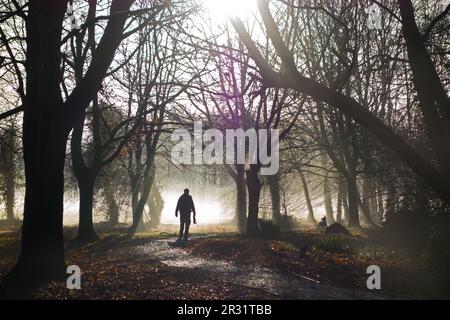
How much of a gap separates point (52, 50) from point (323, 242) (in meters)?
9.82

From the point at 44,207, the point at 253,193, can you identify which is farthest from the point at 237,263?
the point at 253,193

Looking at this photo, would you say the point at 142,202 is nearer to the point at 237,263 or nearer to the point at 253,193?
the point at 253,193

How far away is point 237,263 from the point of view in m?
12.1

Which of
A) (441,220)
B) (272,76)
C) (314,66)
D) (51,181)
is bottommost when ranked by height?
(441,220)

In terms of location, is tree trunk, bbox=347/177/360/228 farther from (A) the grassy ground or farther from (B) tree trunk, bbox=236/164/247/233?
(A) the grassy ground

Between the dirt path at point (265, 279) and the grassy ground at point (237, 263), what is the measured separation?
0.91ft

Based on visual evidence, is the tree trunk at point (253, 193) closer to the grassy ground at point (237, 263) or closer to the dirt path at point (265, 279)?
the grassy ground at point (237, 263)

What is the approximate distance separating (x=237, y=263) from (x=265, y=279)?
2.57 metres

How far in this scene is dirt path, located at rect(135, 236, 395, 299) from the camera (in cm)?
824

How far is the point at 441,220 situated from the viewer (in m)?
13.6

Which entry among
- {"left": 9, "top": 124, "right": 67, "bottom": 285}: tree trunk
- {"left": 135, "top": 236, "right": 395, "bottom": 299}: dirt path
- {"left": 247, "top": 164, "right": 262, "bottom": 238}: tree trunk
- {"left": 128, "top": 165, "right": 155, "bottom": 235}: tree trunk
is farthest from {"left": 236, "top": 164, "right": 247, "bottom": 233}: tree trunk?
{"left": 9, "top": 124, "right": 67, "bottom": 285}: tree trunk

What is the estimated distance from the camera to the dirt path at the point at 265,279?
8242mm
